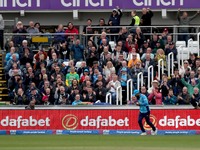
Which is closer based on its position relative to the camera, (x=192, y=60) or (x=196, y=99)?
(x=196, y=99)

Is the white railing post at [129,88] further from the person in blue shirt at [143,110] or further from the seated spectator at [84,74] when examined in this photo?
the person in blue shirt at [143,110]

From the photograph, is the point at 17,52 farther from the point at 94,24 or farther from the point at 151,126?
the point at 151,126

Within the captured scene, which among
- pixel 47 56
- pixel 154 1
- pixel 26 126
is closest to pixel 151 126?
pixel 26 126

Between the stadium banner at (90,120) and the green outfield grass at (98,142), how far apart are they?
118 cm

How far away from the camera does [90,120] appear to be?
3469 centimetres

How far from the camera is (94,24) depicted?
43000mm

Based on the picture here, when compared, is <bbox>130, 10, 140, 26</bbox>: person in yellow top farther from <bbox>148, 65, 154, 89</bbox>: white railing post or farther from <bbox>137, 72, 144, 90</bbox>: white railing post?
<bbox>137, 72, 144, 90</bbox>: white railing post

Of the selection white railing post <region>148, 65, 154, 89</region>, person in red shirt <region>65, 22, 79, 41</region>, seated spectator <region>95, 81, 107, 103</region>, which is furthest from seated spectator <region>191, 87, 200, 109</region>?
person in red shirt <region>65, 22, 79, 41</region>

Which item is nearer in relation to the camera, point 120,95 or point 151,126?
point 151,126

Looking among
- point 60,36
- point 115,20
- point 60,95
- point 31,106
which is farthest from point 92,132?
point 115,20

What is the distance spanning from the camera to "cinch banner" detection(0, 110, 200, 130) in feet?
113

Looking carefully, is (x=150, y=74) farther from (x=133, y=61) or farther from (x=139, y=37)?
(x=139, y=37)

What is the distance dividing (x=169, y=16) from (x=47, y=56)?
680 cm

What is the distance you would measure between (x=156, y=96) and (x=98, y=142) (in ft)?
20.7
